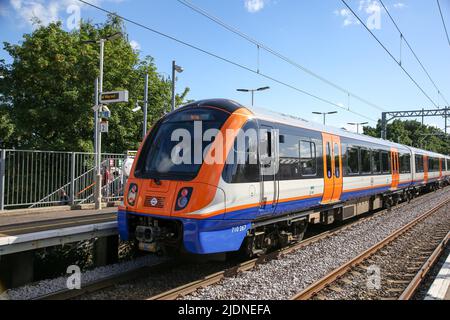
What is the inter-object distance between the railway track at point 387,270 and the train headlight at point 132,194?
299cm

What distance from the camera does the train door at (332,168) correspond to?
933 cm

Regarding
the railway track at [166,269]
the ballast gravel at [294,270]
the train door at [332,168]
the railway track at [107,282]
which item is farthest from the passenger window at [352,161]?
the railway track at [107,282]

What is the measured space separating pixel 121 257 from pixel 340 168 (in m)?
5.90

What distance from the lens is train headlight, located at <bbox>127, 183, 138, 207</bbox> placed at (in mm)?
6480

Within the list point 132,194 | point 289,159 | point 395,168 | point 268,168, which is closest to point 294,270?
point 268,168

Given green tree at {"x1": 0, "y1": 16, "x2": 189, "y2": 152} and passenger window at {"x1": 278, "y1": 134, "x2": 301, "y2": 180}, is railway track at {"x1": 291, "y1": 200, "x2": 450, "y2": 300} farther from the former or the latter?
green tree at {"x1": 0, "y1": 16, "x2": 189, "y2": 152}

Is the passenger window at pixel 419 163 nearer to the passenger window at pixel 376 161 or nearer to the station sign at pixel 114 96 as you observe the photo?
the passenger window at pixel 376 161

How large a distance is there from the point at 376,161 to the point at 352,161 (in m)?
2.99

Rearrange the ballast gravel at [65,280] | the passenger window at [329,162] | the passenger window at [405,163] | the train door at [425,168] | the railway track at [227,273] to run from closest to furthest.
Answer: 1. the railway track at [227,273]
2. the ballast gravel at [65,280]
3. the passenger window at [329,162]
4. the passenger window at [405,163]
5. the train door at [425,168]

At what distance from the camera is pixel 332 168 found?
9664mm

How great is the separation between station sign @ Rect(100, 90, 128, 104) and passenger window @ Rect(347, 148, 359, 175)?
24.8 feet

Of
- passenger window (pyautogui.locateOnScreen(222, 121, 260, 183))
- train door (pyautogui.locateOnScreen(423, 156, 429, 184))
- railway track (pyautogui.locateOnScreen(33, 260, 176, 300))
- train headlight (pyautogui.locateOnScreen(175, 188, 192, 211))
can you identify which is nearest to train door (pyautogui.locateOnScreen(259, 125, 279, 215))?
passenger window (pyautogui.locateOnScreen(222, 121, 260, 183))

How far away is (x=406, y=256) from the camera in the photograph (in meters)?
8.24

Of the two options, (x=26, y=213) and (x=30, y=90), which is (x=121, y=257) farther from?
(x=30, y=90)
